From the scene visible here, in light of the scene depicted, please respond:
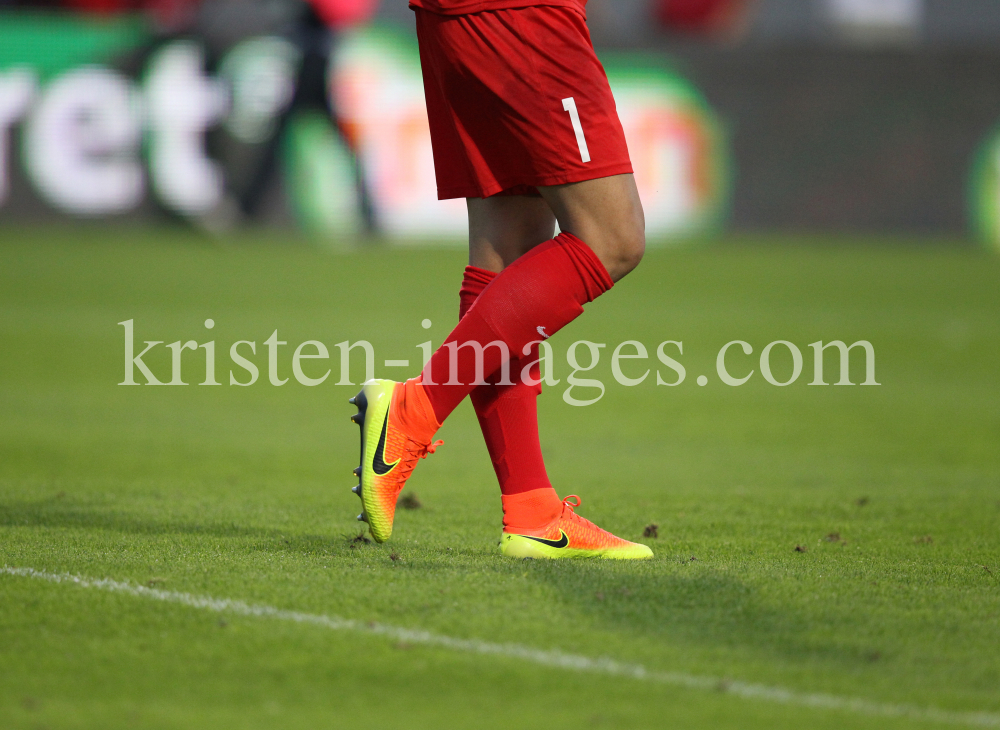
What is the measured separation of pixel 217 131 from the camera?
12516mm

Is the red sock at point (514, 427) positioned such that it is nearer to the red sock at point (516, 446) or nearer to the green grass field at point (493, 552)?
the red sock at point (516, 446)

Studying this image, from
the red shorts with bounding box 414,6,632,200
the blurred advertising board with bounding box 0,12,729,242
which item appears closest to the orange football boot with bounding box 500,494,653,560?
the red shorts with bounding box 414,6,632,200

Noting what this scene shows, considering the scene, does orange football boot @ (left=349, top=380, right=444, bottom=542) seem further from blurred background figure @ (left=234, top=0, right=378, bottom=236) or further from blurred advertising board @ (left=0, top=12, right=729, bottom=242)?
blurred background figure @ (left=234, top=0, right=378, bottom=236)

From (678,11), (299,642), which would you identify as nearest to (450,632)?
(299,642)

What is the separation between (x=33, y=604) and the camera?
2182mm

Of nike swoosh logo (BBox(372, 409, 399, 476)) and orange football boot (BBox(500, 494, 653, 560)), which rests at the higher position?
nike swoosh logo (BBox(372, 409, 399, 476))

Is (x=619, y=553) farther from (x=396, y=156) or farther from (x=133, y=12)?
(x=133, y=12)

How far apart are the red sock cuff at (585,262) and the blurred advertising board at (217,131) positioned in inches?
419

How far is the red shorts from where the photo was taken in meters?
2.43

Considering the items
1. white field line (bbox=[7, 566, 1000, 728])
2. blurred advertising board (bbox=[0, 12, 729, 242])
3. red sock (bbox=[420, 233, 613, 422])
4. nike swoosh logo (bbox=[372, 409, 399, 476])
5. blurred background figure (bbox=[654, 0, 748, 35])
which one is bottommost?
white field line (bbox=[7, 566, 1000, 728])

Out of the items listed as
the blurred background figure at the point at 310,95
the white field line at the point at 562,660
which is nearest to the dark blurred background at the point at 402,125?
the blurred background figure at the point at 310,95

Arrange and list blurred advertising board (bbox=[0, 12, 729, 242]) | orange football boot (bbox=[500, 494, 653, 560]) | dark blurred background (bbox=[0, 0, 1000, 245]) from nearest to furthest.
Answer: orange football boot (bbox=[500, 494, 653, 560]) → blurred advertising board (bbox=[0, 12, 729, 242]) → dark blurred background (bbox=[0, 0, 1000, 245])

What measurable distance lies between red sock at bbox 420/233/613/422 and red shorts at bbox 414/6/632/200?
0.52ft

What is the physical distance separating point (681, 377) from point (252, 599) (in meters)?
4.65
